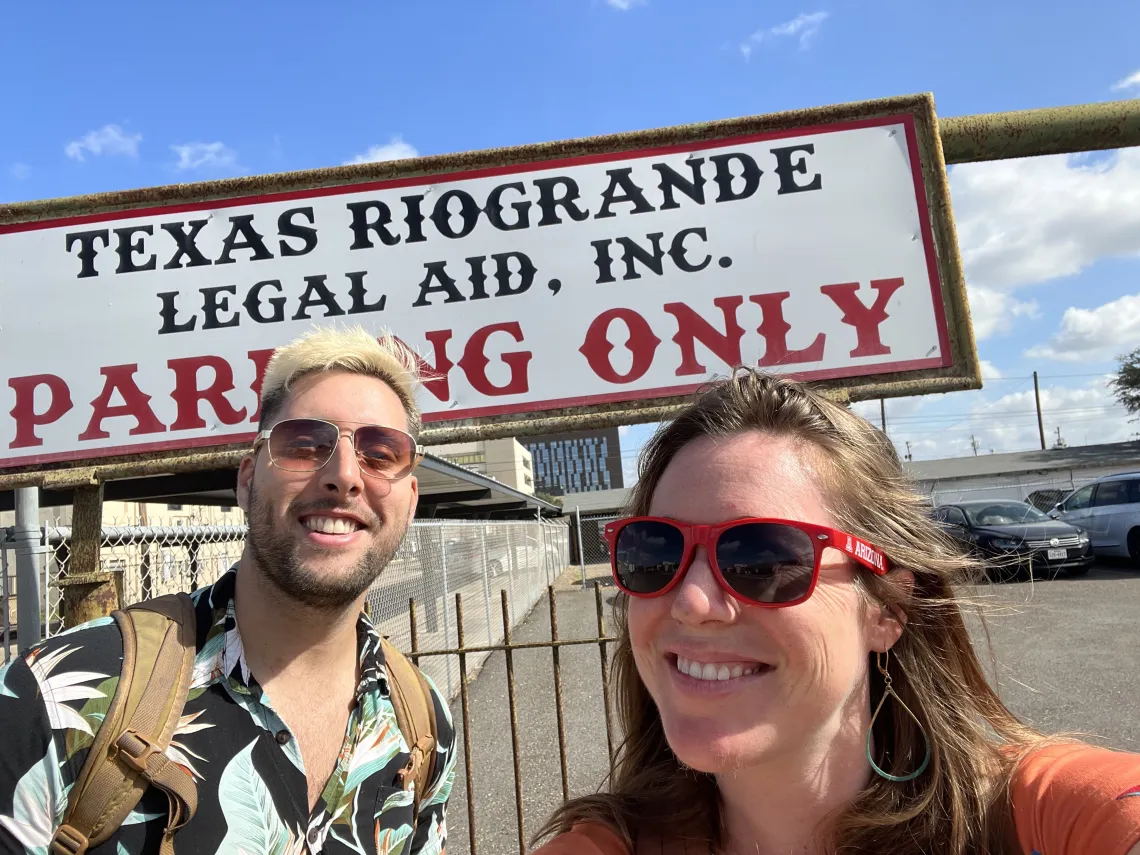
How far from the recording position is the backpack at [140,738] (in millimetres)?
1405

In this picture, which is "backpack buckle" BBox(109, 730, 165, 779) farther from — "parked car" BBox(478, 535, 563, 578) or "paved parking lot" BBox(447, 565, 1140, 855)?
"parked car" BBox(478, 535, 563, 578)

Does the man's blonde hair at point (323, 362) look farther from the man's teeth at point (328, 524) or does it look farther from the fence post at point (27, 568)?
the fence post at point (27, 568)

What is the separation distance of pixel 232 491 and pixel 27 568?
5.14 m

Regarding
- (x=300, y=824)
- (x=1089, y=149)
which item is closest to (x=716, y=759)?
(x=300, y=824)

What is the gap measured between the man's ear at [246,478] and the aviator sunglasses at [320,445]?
110mm

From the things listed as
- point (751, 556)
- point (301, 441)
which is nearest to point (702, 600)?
point (751, 556)

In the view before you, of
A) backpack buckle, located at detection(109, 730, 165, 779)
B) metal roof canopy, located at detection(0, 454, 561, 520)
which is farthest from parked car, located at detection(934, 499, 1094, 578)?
backpack buckle, located at detection(109, 730, 165, 779)

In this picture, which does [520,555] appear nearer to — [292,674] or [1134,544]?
[1134,544]

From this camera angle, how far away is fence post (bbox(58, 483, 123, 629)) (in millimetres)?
2365

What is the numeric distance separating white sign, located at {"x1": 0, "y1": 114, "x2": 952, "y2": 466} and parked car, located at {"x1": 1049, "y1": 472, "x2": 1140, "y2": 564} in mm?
15317

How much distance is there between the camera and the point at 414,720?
191 cm

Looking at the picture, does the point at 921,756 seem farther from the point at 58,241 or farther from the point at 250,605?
the point at 58,241

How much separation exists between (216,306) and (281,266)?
0.83 feet

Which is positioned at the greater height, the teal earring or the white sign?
the white sign
